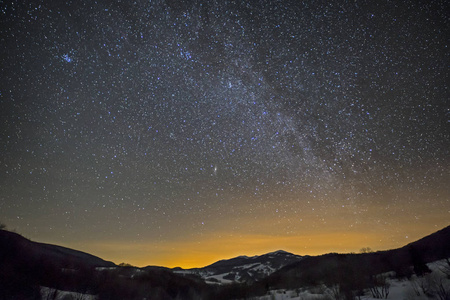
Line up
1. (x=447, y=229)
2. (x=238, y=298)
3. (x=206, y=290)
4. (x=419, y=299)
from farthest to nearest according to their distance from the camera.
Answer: (x=206, y=290) < (x=238, y=298) < (x=447, y=229) < (x=419, y=299)

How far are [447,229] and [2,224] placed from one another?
192ft

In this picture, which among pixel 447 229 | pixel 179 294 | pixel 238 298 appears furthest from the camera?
pixel 179 294

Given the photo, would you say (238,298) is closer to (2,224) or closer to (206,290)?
(206,290)

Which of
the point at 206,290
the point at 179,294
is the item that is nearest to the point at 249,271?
the point at 206,290

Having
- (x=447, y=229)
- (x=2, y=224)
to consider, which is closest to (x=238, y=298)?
(x=447, y=229)

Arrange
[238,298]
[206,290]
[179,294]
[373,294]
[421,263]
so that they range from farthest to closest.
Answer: [206,290], [179,294], [238,298], [421,263], [373,294]

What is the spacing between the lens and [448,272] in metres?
13.4

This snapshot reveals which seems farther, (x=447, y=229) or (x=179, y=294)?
(x=179, y=294)

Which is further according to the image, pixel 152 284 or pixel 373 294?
pixel 152 284

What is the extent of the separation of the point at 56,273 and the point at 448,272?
36.9 m

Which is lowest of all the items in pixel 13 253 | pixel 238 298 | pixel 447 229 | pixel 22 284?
pixel 238 298

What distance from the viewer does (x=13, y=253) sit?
26375 mm

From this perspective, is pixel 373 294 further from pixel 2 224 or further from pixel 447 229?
pixel 2 224

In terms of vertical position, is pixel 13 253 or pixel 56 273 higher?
pixel 13 253
